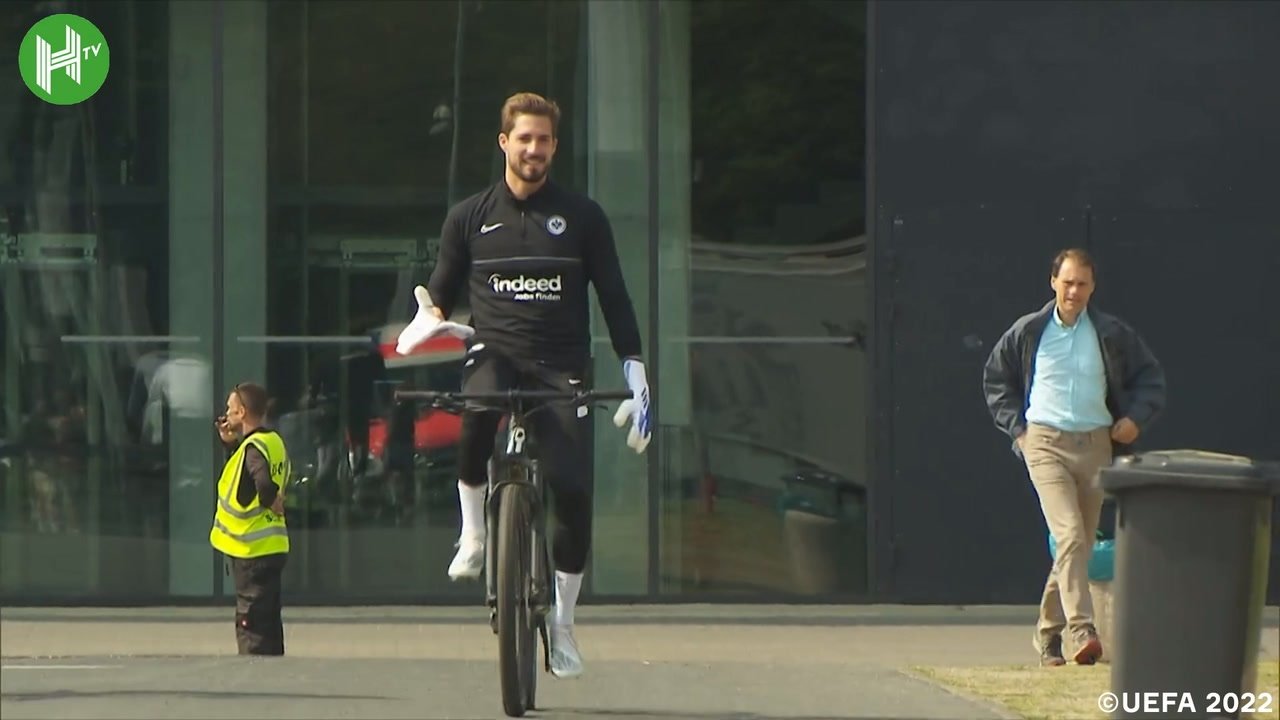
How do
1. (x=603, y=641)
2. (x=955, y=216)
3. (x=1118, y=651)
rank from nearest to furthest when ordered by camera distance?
(x=1118, y=651), (x=603, y=641), (x=955, y=216)

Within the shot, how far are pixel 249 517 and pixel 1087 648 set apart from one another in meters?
3.71

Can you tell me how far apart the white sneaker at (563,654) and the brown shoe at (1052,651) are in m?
3.28

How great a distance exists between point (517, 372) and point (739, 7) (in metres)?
6.17

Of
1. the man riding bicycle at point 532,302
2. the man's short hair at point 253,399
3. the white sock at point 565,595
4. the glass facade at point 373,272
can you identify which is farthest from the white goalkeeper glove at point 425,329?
the glass facade at point 373,272

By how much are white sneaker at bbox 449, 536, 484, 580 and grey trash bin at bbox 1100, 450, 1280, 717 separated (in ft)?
6.65

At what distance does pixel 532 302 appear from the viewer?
767 cm

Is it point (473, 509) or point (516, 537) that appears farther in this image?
point (473, 509)

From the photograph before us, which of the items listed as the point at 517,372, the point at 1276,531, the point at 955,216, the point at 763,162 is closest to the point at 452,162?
the point at 763,162

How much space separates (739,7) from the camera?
44.1 ft

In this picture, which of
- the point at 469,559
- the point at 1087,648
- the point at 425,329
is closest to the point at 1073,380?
the point at 1087,648

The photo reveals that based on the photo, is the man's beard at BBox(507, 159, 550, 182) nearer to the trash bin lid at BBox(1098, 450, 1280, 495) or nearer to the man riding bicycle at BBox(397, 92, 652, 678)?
the man riding bicycle at BBox(397, 92, 652, 678)

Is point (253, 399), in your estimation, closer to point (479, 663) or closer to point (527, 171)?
point (479, 663)

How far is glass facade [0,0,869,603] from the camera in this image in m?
13.4

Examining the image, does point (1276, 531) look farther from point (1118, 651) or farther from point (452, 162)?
point (1118, 651)
